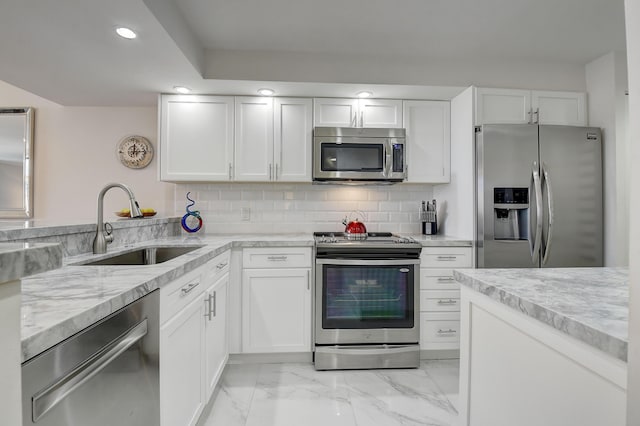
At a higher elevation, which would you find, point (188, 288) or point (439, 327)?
point (188, 288)

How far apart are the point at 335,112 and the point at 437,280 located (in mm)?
1636

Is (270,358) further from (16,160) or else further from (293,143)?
(16,160)

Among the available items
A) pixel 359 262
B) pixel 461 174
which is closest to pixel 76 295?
pixel 359 262

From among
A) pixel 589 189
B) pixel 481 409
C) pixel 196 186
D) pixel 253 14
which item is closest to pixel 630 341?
pixel 481 409

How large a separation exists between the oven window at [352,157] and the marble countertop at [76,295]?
152 centimetres

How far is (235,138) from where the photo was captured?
2.75 metres

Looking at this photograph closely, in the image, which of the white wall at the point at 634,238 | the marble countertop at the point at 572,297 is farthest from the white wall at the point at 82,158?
the white wall at the point at 634,238

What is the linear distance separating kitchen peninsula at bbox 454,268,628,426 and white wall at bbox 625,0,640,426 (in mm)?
103

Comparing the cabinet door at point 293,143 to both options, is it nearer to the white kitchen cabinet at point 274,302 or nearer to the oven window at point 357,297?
Result: the white kitchen cabinet at point 274,302

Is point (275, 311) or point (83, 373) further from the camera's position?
point (275, 311)

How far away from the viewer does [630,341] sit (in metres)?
0.53

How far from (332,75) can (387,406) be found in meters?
2.38

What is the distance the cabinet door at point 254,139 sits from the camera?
2.75 metres

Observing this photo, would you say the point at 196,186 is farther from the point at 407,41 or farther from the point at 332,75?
the point at 407,41
